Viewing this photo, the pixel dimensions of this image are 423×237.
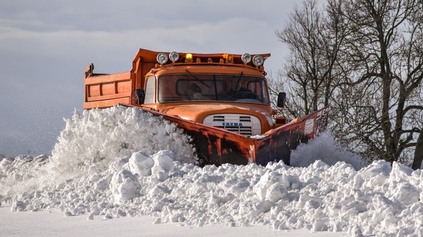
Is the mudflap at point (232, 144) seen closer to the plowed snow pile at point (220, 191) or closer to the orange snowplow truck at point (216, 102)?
the orange snowplow truck at point (216, 102)

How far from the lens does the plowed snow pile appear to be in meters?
5.57

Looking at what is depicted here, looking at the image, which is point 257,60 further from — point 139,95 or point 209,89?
point 139,95

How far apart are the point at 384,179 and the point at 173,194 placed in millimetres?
2038

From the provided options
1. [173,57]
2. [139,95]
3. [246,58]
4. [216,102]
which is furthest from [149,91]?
[246,58]

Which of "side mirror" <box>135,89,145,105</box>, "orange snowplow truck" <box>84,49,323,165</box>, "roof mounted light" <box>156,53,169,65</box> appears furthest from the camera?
"roof mounted light" <box>156,53,169,65</box>

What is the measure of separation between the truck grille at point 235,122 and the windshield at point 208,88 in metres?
1.05

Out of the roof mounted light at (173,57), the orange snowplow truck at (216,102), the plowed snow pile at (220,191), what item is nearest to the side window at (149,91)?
the orange snowplow truck at (216,102)

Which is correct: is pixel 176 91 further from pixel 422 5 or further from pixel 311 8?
pixel 311 8

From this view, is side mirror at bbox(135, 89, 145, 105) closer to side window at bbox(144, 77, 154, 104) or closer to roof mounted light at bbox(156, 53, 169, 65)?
side window at bbox(144, 77, 154, 104)

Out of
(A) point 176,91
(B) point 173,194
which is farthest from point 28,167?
(B) point 173,194

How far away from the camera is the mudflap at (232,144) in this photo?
9750 millimetres

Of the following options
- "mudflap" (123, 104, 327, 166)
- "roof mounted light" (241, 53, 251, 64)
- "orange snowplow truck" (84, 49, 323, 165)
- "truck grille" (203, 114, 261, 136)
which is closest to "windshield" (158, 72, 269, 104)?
"orange snowplow truck" (84, 49, 323, 165)

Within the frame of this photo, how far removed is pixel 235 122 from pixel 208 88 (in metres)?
1.39

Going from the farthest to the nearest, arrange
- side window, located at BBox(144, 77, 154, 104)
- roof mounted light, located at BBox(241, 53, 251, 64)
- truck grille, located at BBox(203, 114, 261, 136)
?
roof mounted light, located at BBox(241, 53, 251, 64), side window, located at BBox(144, 77, 154, 104), truck grille, located at BBox(203, 114, 261, 136)
